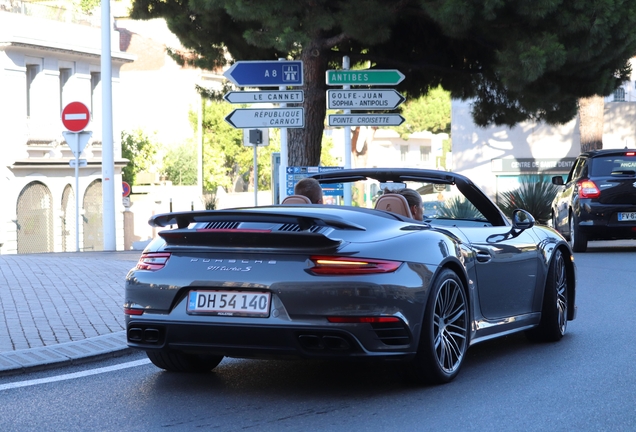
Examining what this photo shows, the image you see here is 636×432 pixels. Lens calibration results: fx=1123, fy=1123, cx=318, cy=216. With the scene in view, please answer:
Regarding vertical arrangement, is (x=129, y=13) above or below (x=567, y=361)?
above

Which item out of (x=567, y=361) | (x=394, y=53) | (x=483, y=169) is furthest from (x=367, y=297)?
(x=483, y=169)

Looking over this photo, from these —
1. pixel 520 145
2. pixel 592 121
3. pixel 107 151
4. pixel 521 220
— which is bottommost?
pixel 521 220

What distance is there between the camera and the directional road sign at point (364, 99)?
18766 mm

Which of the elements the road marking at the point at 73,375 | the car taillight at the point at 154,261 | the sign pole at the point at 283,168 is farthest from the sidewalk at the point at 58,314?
the sign pole at the point at 283,168

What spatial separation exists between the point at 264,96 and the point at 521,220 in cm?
1061

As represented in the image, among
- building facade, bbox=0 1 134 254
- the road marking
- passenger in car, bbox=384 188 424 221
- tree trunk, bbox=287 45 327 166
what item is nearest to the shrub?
tree trunk, bbox=287 45 327 166

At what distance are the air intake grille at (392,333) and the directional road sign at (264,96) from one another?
12133mm

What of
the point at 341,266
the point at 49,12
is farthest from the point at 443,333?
the point at 49,12

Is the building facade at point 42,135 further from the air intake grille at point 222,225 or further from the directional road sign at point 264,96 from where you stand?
the air intake grille at point 222,225

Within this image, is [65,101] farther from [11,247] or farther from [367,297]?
[367,297]

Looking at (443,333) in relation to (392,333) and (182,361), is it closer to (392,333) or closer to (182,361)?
(392,333)

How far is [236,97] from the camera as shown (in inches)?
719

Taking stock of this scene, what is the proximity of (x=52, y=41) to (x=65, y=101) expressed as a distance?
8.03ft

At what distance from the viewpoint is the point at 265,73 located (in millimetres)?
18312
